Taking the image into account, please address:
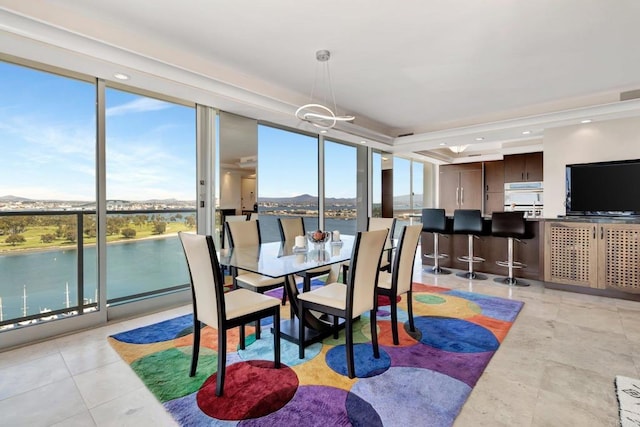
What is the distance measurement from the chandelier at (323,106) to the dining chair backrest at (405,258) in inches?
53.6

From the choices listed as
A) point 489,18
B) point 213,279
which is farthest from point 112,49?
point 489,18

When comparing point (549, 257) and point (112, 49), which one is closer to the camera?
point (112, 49)

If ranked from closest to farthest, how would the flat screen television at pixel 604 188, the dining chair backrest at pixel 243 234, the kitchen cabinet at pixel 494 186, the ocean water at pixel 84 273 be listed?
the ocean water at pixel 84 273
the dining chair backrest at pixel 243 234
the flat screen television at pixel 604 188
the kitchen cabinet at pixel 494 186

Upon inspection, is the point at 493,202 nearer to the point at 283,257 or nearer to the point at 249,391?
the point at 283,257

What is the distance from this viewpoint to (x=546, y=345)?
2.70 meters

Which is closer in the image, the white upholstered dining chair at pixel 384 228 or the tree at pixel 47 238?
the tree at pixel 47 238

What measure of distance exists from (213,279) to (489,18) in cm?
295

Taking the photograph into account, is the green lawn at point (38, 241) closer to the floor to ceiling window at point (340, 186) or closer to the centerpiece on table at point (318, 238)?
the centerpiece on table at point (318, 238)

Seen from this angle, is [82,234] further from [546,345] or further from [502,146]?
[502,146]

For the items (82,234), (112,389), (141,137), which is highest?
(141,137)

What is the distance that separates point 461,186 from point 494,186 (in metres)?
0.88

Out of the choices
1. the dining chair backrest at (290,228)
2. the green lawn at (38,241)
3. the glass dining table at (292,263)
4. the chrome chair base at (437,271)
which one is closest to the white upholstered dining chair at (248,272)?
the glass dining table at (292,263)

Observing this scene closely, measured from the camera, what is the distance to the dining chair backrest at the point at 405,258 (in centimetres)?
272

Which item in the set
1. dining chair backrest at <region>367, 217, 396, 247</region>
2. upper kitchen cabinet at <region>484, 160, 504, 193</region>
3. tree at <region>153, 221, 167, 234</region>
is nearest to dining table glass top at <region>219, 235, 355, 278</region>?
dining chair backrest at <region>367, 217, 396, 247</region>
